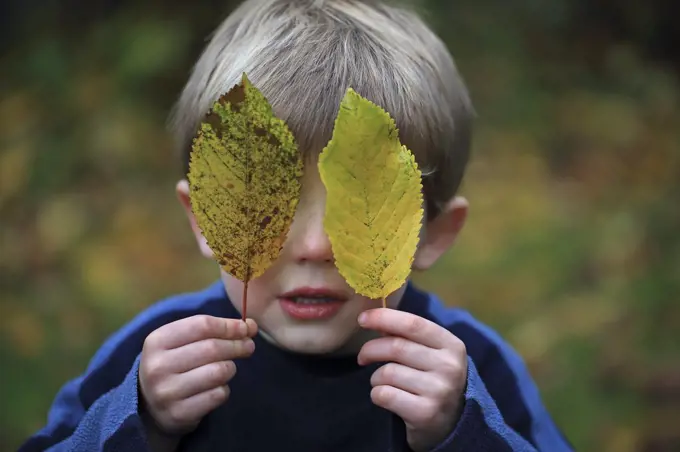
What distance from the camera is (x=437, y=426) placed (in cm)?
80

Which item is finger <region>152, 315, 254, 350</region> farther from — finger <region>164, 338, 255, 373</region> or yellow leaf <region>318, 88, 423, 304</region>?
yellow leaf <region>318, 88, 423, 304</region>

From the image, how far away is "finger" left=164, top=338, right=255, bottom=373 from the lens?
31.0 inches

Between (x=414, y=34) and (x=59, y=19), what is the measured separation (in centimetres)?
205

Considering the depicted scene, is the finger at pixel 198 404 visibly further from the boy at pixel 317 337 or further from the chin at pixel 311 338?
the chin at pixel 311 338

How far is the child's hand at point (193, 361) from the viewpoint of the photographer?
79cm

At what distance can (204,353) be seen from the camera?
0.79 metres

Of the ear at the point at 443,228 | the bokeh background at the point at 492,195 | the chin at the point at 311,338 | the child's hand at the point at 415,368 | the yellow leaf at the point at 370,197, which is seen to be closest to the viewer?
the yellow leaf at the point at 370,197

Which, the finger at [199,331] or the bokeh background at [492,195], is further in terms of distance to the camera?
the bokeh background at [492,195]

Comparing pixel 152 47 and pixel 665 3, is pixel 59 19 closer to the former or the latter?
pixel 152 47

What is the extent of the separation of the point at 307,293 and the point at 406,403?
0.54ft

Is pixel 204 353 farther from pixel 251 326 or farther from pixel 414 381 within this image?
pixel 414 381

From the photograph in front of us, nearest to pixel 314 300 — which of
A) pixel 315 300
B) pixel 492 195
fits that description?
pixel 315 300

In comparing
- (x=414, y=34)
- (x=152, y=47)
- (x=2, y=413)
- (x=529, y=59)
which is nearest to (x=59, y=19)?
(x=152, y=47)

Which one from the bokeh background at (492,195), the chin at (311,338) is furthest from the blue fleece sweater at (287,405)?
the bokeh background at (492,195)
